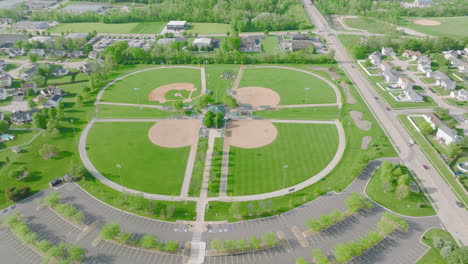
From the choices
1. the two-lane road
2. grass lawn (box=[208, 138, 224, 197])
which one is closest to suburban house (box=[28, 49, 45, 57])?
grass lawn (box=[208, 138, 224, 197])

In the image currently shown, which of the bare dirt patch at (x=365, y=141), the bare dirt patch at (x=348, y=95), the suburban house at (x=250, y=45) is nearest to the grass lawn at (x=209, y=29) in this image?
the suburban house at (x=250, y=45)

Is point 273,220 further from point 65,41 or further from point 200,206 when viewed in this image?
point 65,41

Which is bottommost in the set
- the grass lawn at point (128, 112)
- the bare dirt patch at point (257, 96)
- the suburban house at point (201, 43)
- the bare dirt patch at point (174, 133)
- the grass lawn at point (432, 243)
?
the grass lawn at point (432, 243)

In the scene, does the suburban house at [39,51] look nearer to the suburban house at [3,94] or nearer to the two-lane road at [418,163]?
the suburban house at [3,94]

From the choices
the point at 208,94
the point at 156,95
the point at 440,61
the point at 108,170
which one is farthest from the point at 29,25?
the point at 440,61

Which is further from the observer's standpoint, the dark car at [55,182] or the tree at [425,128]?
the tree at [425,128]

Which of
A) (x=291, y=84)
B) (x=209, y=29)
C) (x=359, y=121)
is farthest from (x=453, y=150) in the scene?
(x=209, y=29)
